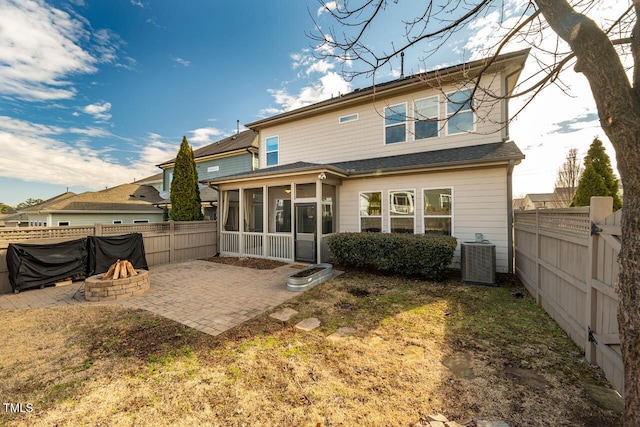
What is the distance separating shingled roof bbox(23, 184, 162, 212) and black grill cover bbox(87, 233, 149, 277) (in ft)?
43.1

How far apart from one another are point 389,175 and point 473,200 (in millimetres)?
2627

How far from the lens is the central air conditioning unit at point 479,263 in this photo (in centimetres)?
617

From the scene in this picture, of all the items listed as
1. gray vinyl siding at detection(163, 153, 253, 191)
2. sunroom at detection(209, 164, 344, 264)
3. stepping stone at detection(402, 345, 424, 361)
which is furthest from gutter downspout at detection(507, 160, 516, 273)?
gray vinyl siding at detection(163, 153, 253, 191)

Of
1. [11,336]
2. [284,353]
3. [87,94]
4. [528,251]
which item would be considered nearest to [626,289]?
[284,353]

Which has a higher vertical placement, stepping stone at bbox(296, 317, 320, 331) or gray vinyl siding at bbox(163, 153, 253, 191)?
gray vinyl siding at bbox(163, 153, 253, 191)

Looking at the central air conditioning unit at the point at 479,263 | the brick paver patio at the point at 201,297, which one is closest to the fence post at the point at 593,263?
the central air conditioning unit at the point at 479,263

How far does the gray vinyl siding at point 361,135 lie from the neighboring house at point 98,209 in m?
13.3

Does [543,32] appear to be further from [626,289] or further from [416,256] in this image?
[416,256]

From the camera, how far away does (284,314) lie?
15.0 feet

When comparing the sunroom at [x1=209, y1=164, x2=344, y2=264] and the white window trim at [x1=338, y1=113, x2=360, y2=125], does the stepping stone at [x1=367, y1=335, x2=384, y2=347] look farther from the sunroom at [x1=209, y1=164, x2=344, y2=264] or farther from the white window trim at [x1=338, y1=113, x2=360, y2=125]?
the white window trim at [x1=338, y1=113, x2=360, y2=125]

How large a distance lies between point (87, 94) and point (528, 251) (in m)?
17.5

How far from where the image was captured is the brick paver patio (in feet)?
14.7

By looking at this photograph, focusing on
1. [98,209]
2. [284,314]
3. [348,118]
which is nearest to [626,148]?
[284,314]

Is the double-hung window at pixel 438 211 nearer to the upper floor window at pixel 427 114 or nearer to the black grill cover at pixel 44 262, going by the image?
the upper floor window at pixel 427 114
